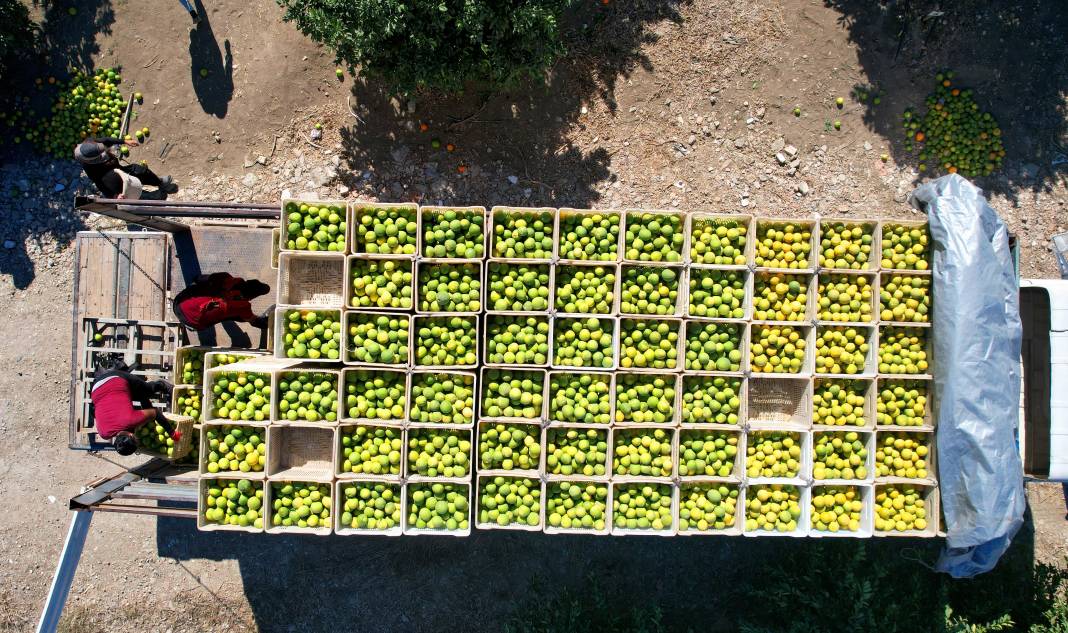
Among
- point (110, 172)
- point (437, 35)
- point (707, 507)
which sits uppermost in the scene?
point (437, 35)

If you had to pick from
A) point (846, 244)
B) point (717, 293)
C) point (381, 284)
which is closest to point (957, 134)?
point (846, 244)

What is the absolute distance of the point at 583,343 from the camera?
5480mm

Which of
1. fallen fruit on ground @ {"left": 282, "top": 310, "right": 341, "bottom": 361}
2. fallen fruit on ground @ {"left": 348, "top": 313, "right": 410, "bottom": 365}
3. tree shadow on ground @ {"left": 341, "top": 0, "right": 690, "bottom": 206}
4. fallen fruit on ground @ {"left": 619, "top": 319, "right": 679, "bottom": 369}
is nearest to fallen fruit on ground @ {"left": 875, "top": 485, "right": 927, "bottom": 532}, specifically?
fallen fruit on ground @ {"left": 619, "top": 319, "right": 679, "bottom": 369}

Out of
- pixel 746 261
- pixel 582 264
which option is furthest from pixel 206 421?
pixel 746 261

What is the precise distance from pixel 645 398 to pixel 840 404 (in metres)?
2.14

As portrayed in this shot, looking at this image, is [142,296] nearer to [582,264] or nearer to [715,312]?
[582,264]

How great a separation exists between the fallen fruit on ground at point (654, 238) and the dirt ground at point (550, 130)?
6.87 feet

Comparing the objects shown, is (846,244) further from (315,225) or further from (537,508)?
(315,225)

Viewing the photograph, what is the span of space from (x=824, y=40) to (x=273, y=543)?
1054cm

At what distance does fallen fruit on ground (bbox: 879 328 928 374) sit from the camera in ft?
18.6

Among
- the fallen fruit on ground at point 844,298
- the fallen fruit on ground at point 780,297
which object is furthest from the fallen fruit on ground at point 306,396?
the fallen fruit on ground at point 844,298

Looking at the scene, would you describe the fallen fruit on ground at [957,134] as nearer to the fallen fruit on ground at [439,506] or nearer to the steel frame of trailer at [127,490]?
the fallen fruit on ground at [439,506]

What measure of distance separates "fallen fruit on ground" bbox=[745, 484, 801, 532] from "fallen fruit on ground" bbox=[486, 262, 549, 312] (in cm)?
302

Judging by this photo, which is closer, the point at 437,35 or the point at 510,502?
the point at 510,502
